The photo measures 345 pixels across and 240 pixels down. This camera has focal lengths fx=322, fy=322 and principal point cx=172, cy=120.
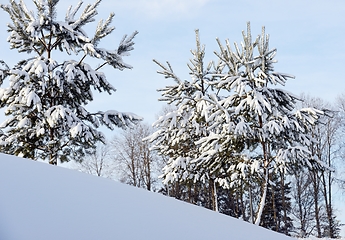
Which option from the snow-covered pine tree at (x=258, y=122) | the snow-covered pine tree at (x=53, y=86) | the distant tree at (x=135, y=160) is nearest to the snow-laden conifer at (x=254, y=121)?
the snow-covered pine tree at (x=258, y=122)

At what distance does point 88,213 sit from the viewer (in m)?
1.35

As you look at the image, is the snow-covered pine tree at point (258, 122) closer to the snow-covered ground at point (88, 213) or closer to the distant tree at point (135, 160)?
the snow-covered ground at point (88, 213)

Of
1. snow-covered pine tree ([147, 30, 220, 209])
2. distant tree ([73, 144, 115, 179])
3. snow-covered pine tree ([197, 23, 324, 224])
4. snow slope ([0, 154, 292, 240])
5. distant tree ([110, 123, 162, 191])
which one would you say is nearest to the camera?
snow slope ([0, 154, 292, 240])

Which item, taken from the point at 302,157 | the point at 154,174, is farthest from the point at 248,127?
the point at 154,174

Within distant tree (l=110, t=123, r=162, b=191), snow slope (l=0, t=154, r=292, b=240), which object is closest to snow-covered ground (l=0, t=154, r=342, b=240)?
snow slope (l=0, t=154, r=292, b=240)

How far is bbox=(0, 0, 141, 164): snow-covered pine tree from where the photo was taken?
838cm

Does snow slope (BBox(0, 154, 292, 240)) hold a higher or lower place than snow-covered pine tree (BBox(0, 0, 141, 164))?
lower

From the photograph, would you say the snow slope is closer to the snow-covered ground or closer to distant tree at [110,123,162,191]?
the snow-covered ground

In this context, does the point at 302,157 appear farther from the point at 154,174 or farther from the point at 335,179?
the point at 154,174

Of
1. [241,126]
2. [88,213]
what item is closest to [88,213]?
[88,213]

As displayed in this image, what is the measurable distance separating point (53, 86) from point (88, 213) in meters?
8.24

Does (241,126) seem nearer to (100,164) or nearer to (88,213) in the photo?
(88,213)

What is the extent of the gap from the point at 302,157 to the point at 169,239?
756cm

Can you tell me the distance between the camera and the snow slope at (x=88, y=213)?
46.4 inches
